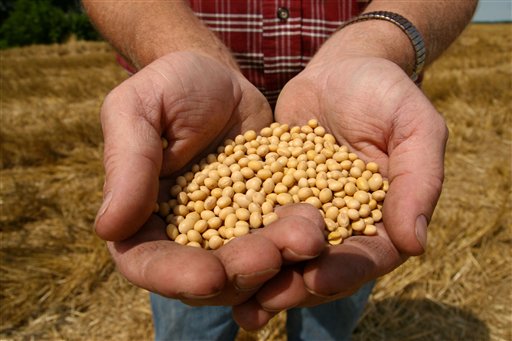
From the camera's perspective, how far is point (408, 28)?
221cm

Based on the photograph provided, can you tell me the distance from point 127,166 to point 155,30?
41.7 inches

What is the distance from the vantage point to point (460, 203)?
4.91 metres

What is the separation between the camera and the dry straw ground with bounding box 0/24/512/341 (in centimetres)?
364

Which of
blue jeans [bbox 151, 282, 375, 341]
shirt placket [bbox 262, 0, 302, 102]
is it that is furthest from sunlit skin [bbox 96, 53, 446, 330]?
blue jeans [bbox 151, 282, 375, 341]

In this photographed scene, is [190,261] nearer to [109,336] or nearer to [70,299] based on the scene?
[109,336]

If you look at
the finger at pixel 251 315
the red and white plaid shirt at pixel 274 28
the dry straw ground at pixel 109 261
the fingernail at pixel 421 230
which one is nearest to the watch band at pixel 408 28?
the red and white plaid shirt at pixel 274 28

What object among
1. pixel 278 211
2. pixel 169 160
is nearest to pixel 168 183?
pixel 169 160

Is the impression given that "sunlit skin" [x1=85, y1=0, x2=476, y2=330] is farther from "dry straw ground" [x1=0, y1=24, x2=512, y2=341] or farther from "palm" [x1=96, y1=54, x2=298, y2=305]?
"dry straw ground" [x1=0, y1=24, x2=512, y2=341]

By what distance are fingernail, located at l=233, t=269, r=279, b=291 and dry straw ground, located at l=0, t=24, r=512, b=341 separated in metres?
2.33

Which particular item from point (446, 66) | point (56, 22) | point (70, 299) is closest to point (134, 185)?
point (70, 299)

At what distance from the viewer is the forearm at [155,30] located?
2.25 meters

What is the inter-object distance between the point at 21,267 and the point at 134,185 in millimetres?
3015

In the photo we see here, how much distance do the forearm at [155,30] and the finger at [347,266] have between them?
3.85ft

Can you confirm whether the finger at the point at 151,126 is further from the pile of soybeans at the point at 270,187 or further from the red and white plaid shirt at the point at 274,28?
the red and white plaid shirt at the point at 274,28
